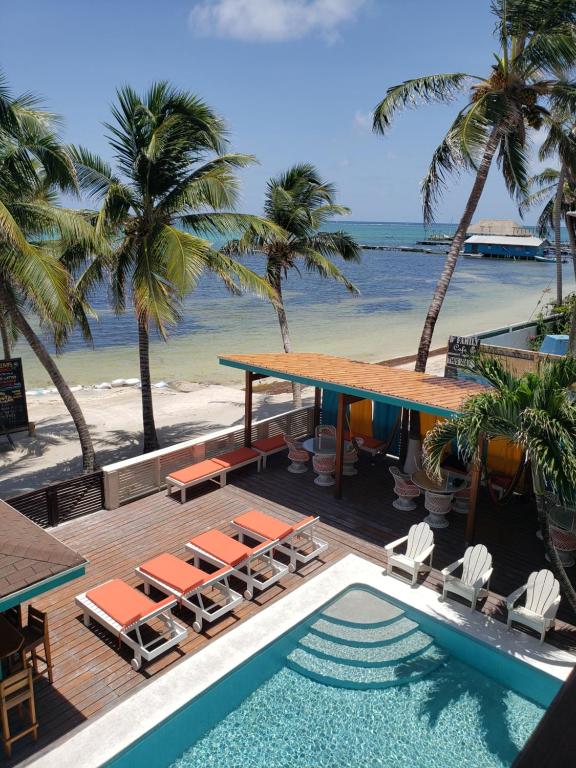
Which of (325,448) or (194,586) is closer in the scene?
(194,586)

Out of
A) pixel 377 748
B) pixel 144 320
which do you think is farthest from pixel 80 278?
Result: pixel 377 748

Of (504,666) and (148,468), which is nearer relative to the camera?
(504,666)

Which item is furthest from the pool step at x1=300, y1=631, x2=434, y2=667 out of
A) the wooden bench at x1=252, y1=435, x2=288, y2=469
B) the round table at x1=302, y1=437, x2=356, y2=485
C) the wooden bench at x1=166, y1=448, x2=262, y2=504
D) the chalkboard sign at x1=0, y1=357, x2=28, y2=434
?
the chalkboard sign at x1=0, y1=357, x2=28, y2=434

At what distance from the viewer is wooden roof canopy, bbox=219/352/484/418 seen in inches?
372

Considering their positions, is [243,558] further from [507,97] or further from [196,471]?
[507,97]

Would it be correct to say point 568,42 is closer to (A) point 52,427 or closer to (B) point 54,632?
(B) point 54,632

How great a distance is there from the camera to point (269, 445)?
12930mm

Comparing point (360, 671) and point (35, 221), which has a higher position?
point (35, 221)

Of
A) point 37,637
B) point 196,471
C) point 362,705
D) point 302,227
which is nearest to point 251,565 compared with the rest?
point 362,705

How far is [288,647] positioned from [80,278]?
31.1 ft

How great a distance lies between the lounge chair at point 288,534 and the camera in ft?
29.6

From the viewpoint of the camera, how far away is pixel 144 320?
12.3 meters

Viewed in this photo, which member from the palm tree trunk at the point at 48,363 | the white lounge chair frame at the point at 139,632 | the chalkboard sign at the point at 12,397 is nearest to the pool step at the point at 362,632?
the white lounge chair frame at the point at 139,632

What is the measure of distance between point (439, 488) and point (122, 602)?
19.0 feet
